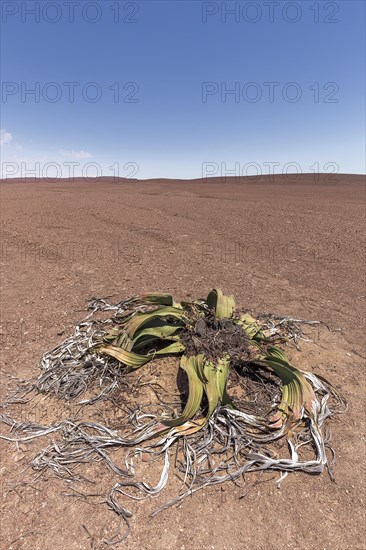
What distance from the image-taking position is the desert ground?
1605mm

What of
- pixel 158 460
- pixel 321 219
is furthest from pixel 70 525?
pixel 321 219

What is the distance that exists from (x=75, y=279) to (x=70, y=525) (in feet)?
10.2

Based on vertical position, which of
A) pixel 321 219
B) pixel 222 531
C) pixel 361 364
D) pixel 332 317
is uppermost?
pixel 321 219

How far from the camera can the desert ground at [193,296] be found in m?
1.61

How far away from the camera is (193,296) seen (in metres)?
4.02

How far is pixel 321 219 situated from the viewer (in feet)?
27.1

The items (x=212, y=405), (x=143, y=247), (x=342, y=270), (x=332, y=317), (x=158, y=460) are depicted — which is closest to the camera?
(x=158, y=460)

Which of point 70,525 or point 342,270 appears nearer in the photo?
point 70,525

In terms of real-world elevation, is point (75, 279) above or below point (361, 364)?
above

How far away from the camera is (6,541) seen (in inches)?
59.8

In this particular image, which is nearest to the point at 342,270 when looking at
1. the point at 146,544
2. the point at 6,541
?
the point at 146,544

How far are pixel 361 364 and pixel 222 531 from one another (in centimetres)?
190

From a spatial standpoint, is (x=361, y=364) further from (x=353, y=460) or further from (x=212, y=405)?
(x=212, y=405)

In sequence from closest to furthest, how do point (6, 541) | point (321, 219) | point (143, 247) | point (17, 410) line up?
point (6, 541) → point (17, 410) → point (143, 247) → point (321, 219)
